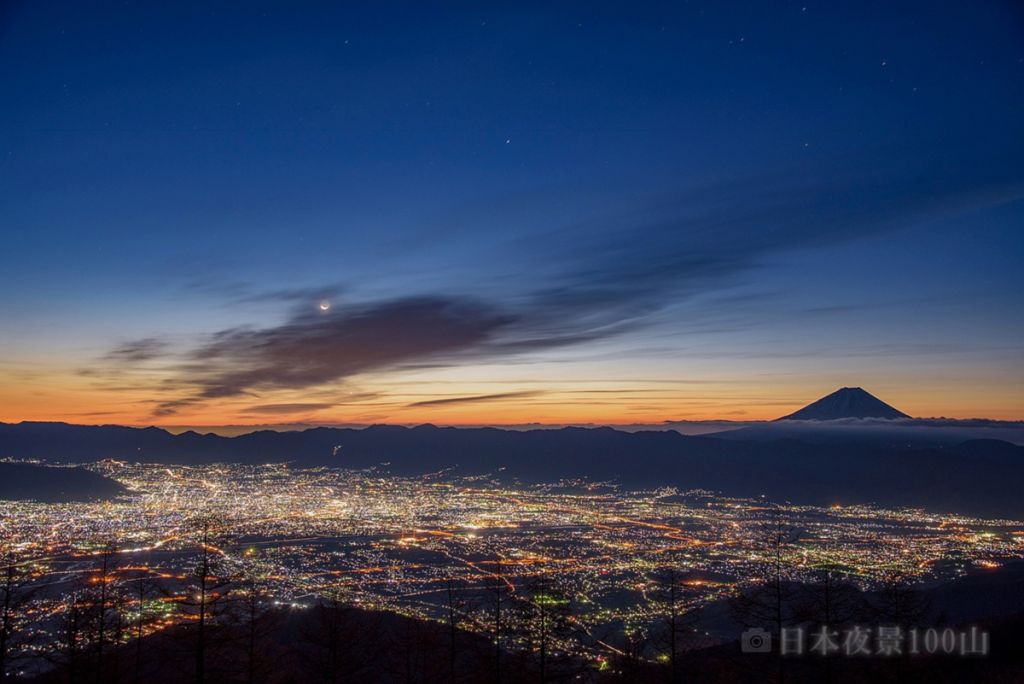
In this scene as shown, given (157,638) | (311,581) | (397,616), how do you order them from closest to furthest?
(157,638) < (397,616) < (311,581)

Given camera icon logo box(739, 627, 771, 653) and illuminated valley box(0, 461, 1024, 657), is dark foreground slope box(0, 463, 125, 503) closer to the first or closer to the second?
illuminated valley box(0, 461, 1024, 657)

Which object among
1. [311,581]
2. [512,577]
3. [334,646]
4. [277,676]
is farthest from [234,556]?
[334,646]

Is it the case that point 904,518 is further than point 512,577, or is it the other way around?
point 904,518

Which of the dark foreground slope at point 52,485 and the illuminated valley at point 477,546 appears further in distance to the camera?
the dark foreground slope at point 52,485

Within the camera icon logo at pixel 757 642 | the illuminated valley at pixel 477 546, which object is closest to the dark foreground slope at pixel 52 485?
the illuminated valley at pixel 477 546

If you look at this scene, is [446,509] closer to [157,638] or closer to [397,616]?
[397,616]

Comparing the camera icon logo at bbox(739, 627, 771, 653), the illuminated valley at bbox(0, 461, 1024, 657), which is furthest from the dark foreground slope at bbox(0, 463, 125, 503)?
the camera icon logo at bbox(739, 627, 771, 653)

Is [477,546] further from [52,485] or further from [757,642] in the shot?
[52,485]

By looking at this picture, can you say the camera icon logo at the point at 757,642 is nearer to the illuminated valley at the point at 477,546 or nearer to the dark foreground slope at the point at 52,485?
the illuminated valley at the point at 477,546
